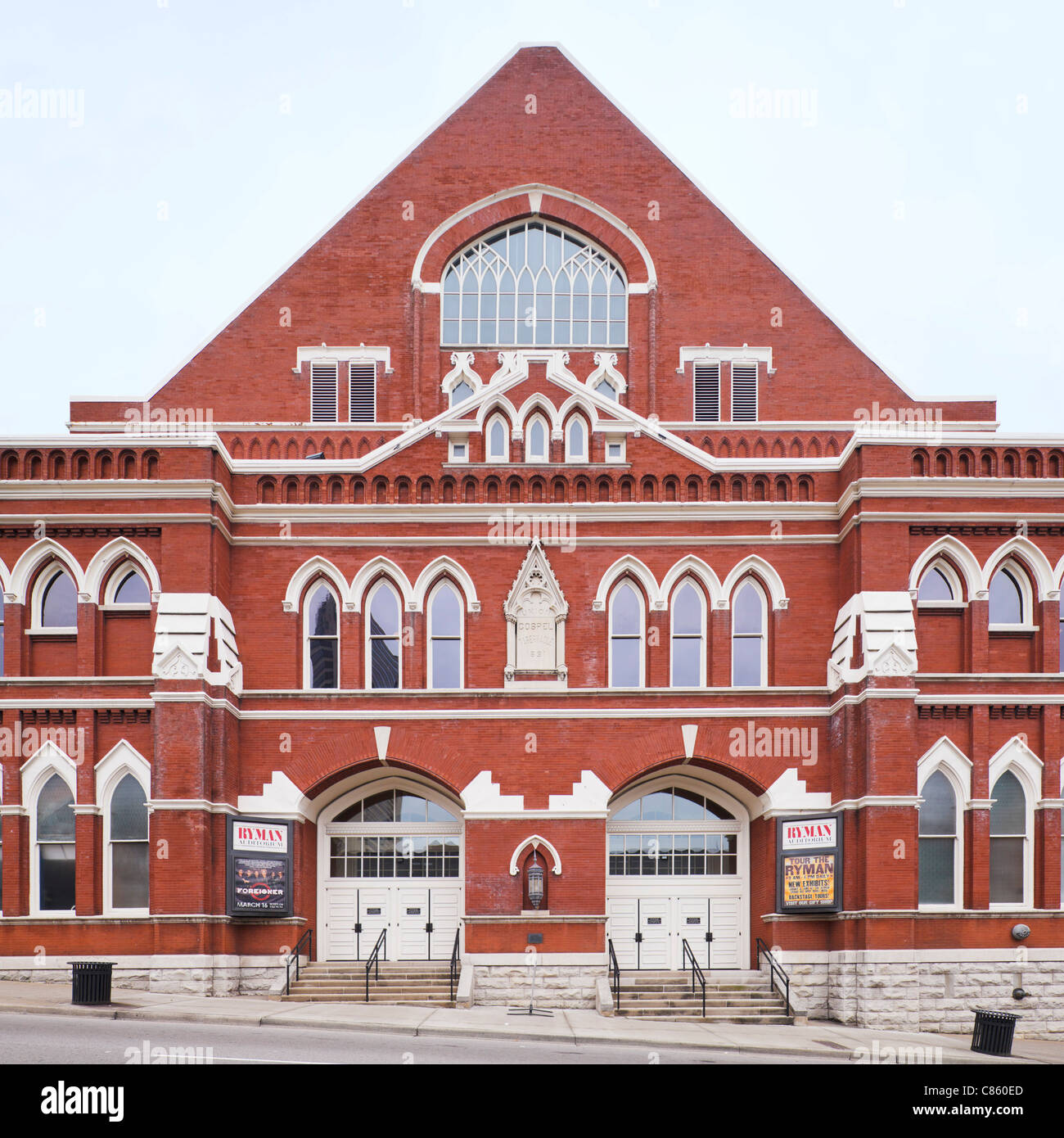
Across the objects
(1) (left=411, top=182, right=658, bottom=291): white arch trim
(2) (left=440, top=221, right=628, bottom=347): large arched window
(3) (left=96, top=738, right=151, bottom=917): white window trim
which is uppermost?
(1) (left=411, top=182, right=658, bottom=291): white arch trim

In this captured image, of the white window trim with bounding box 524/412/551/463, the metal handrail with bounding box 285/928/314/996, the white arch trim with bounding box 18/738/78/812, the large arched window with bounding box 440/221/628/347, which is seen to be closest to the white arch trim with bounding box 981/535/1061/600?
the white window trim with bounding box 524/412/551/463

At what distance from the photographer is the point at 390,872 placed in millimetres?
27766

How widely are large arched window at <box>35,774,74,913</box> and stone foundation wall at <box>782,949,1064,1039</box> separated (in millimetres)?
12442

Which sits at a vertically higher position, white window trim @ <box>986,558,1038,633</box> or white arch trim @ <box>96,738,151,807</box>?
white window trim @ <box>986,558,1038,633</box>

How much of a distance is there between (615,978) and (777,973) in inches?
110

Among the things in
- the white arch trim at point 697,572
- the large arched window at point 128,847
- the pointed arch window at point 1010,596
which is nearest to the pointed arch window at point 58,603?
the large arched window at point 128,847

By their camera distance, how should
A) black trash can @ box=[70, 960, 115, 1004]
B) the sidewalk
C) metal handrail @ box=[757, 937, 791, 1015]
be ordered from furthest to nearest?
metal handrail @ box=[757, 937, 791, 1015]
black trash can @ box=[70, 960, 115, 1004]
the sidewalk

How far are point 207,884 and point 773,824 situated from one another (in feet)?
32.2

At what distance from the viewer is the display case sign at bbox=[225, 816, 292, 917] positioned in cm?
2558

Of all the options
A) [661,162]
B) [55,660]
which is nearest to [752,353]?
[661,162]

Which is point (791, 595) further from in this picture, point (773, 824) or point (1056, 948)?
point (1056, 948)

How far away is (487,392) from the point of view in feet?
91.0

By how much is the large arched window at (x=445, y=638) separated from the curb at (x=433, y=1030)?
7327 millimetres

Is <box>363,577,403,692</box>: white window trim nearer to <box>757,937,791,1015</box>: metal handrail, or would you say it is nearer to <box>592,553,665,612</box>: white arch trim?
<box>592,553,665,612</box>: white arch trim
